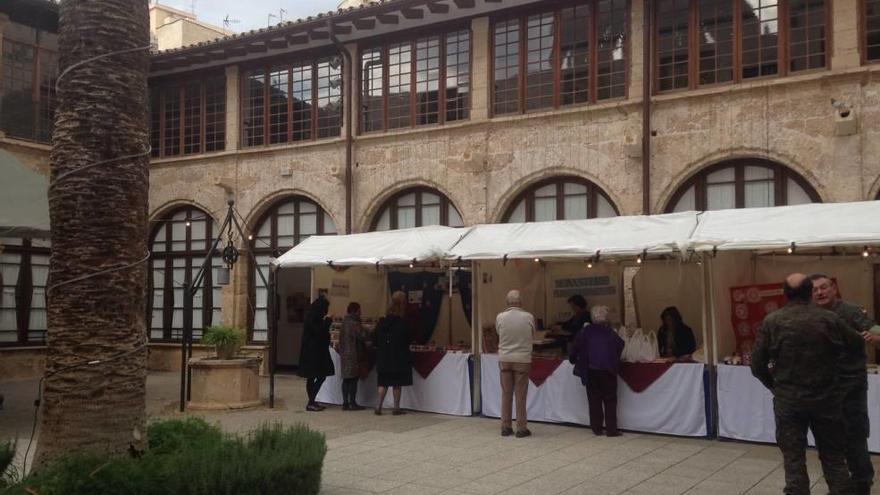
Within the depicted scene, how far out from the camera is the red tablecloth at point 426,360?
38.3ft

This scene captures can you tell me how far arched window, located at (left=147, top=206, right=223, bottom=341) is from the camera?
1905 cm

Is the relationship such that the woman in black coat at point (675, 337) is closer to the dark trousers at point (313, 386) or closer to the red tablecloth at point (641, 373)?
the red tablecloth at point (641, 373)

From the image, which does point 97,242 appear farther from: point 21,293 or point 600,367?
point 21,293

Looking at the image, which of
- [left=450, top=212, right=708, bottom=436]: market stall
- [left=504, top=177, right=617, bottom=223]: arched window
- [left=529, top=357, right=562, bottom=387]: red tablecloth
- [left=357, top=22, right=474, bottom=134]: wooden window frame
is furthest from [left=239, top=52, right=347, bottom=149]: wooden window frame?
[left=529, top=357, right=562, bottom=387]: red tablecloth

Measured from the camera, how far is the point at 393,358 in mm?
11406

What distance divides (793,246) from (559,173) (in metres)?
6.41

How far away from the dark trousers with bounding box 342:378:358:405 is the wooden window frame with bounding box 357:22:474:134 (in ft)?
20.3

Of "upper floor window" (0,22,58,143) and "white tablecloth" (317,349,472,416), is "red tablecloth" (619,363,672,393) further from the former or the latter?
"upper floor window" (0,22,58,143)

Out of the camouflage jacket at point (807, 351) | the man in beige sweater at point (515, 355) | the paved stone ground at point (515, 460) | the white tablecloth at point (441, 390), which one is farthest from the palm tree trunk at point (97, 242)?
the white tablecloth at point (441, 390)

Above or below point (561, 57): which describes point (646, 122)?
below

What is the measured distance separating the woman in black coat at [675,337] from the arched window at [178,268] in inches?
433

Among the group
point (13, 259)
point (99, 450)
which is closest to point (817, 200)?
point (99, 450)

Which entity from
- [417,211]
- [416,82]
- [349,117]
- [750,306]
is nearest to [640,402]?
[750,306]

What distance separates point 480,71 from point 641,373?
7744 millimetres
